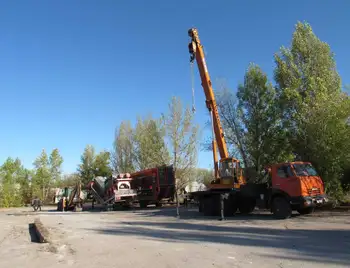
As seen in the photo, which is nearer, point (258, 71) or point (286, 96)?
point (286, 96)

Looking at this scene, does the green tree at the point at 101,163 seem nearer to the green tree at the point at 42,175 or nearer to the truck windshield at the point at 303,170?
the green tree at the point at 42,175

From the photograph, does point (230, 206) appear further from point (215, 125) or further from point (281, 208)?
point (215, 125)

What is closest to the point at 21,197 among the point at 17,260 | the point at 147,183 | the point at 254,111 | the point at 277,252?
the point at 147,183

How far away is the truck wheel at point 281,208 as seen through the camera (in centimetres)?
1489

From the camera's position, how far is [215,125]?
18.9 metres

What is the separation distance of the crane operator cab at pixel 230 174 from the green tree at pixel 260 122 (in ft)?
15.7

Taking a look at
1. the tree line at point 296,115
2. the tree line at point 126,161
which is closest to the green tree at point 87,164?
the tree line at point 126,161

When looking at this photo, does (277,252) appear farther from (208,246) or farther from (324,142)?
(324,142)

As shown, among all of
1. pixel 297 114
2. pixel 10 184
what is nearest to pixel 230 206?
pixel 297 114

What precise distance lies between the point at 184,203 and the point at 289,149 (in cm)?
977

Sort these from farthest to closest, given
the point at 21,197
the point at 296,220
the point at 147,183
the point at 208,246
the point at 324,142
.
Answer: the point at 21,197, the point at 147,183, the point at 324,142, the point at 296,220, the point at 208,246

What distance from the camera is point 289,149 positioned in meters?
21.7

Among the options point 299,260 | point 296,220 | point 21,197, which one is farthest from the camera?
point 21,197

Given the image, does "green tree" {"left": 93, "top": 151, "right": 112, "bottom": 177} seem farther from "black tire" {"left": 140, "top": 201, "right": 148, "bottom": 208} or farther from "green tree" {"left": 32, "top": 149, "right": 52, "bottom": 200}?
"black tire" {"left": 140, "top": 201, "right": 148, "bottom": 208}
